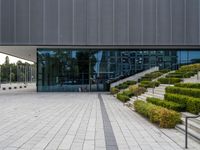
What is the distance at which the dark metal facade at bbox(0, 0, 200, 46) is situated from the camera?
123 feet

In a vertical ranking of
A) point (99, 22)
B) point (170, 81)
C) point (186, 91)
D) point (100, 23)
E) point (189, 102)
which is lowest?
point (189, 102)

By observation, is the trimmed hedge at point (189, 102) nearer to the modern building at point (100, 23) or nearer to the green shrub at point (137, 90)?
the green shrub at point (137, 90)

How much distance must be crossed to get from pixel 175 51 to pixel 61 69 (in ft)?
47.1

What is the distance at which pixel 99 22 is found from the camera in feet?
125

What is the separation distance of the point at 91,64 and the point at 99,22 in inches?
262

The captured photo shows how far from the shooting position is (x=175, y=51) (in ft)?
139

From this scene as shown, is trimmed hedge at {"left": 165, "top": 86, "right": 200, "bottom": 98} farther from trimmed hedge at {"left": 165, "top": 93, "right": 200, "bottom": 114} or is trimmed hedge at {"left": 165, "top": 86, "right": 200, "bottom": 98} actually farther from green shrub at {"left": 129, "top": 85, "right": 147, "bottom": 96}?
green shrub at {"left": 129, "top": 85, "right": 147, "bottom": 96}

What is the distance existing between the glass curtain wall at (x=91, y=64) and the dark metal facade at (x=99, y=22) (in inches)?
173

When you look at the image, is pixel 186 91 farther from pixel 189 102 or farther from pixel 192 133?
pixel 192 133

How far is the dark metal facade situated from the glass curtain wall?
14.4ft

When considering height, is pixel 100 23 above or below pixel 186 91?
above

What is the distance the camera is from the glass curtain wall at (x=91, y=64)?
42562 millimetres

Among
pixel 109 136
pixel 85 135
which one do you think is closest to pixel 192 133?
pixel 109 136

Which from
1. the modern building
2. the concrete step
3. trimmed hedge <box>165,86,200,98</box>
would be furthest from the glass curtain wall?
the concrete step
